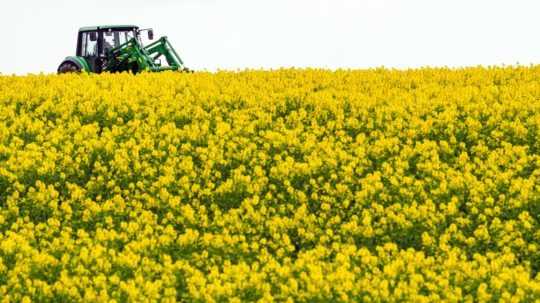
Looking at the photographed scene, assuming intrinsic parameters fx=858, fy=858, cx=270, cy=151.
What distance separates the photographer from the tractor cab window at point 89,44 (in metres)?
28.4

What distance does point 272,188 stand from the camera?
507 inches

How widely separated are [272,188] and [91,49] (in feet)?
59.0

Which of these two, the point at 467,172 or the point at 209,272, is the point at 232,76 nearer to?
the point at 467,172

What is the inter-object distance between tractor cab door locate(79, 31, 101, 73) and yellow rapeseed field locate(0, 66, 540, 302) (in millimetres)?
9838

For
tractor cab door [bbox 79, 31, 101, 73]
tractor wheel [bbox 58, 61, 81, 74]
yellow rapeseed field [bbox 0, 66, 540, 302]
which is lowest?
yellow rapeseed field [bbox 0, 66, 540, 302]

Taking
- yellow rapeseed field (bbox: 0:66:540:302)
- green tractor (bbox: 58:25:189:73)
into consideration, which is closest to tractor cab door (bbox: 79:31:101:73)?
green tractor (bbox: 58:25:189:73)

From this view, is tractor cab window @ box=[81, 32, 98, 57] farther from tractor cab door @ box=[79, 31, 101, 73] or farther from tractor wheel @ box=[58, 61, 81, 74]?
tractor wheel @ box=[58, 61, 81, 74]

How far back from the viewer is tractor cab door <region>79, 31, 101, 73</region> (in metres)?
28.3

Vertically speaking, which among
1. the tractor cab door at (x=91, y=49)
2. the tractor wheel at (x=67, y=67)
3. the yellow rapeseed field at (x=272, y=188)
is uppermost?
the tractor cab door at (x=91, y=49)

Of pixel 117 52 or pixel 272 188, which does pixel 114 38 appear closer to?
pixel 117 52

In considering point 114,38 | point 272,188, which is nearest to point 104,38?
point 114,38

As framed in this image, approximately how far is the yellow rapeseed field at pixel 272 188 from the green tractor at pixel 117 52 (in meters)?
7.72

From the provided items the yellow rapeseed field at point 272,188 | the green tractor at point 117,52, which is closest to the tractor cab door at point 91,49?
the green tractor at point 117,52

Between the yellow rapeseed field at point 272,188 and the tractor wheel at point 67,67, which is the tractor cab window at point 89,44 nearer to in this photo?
the tractor wheel at point 67,67
